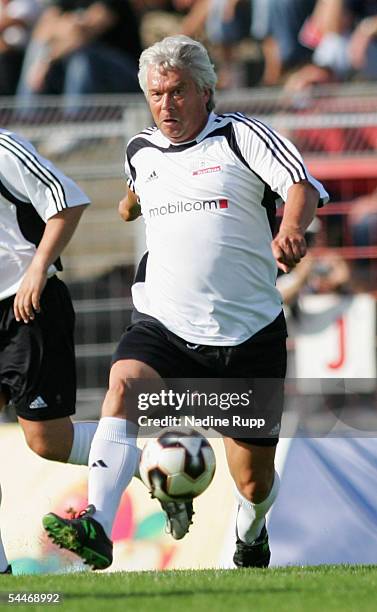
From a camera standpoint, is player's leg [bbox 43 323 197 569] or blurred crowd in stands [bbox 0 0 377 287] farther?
blurred crowd in stands [bbox 0 0 377 287]

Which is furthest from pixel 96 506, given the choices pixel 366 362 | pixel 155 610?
pixel 366 362

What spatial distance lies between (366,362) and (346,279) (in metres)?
0.73

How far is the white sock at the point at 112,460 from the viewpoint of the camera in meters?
5.42

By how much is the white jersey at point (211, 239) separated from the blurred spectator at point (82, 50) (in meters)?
7.26

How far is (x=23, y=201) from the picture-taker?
669 centimetres

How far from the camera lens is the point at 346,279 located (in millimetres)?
10352

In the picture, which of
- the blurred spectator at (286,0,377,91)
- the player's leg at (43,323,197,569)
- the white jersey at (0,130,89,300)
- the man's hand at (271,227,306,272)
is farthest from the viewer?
the blurred spectator at (286,0,377,91)

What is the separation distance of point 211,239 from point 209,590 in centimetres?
167

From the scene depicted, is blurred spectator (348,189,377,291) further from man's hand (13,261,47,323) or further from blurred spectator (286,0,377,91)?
man's hand (13,261,47,323)

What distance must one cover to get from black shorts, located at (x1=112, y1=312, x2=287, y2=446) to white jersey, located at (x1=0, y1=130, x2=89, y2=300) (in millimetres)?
842

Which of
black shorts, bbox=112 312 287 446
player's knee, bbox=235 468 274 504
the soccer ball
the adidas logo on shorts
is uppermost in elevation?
black shorts, bbox=112 312 287 446

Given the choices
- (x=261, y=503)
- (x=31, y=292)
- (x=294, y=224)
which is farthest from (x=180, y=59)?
(x=261, y=503)

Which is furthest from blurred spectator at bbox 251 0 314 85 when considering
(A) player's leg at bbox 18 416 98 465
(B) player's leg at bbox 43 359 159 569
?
(B) player's leg at bbox 43 359 159 569

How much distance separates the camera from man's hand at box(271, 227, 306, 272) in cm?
518
